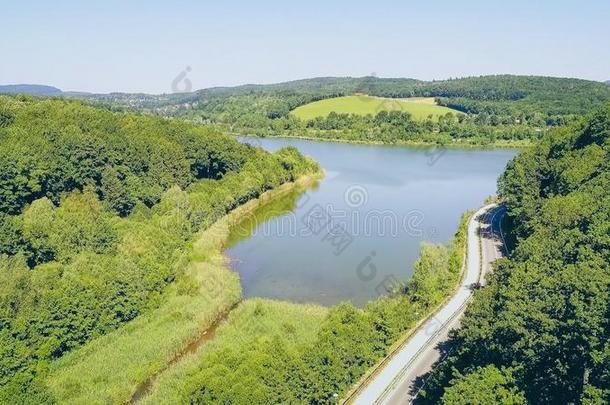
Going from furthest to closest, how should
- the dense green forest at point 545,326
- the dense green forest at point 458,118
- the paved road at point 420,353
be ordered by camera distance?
the dense green forest at point 458,118
the paved road at point 420,353
the dense green forest at point 545,326

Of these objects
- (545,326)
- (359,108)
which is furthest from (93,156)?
(359,108)

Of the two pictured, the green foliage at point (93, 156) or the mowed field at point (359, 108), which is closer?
the green foliage at point (93, 156)

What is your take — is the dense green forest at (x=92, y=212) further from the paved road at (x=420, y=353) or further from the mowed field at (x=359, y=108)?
the mowed field at (x=359, y=108)

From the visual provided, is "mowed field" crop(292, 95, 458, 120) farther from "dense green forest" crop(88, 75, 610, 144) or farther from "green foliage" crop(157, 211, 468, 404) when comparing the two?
"green foliage" crop(157, 211, 468, 404)

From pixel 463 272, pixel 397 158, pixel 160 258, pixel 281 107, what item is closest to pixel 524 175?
pixel 463 272

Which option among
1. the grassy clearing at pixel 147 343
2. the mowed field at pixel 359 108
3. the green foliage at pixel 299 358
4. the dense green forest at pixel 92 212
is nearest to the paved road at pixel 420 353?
the green foliage at pixel 299 358
